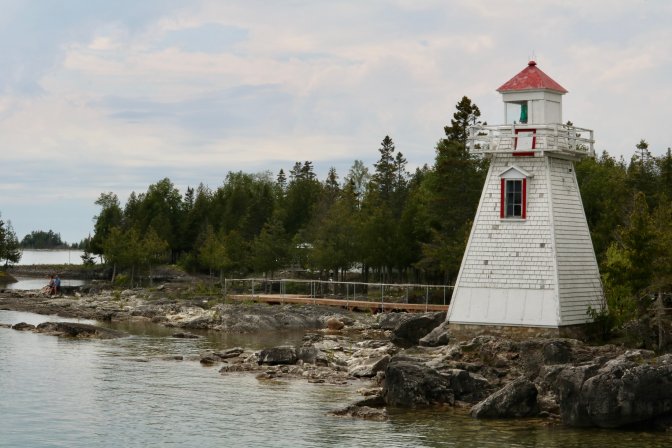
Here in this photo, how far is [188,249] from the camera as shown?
12875 cm

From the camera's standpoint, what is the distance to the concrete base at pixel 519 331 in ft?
116

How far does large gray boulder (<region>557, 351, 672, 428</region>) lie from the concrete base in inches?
325

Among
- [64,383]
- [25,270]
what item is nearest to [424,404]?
[64,383]

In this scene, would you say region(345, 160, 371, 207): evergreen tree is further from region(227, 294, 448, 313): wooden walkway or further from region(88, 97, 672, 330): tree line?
region(227, 294, 448, 313): wooden walkway

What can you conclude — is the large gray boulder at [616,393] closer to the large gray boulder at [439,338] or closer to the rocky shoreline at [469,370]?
the rocky shoreline at [469,370]

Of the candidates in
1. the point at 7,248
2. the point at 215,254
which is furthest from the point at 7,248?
the point at 215,254

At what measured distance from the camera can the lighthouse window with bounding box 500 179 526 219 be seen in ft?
121

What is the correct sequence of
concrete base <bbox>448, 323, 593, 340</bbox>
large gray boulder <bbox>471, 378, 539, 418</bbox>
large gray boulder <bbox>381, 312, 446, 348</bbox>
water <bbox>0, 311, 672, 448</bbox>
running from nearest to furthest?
water <bbox>0, 311, 672, 448</bbox> → large gray boulder <bbox>471, 378, 539, 418</bbox> → concrete base <bbox>448, 323, 593, 340</bbox> → large gray boulder <bbox>381, 312, 446, 348</bbox>

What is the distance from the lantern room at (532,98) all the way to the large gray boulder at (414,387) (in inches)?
475

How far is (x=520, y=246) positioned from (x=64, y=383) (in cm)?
1693

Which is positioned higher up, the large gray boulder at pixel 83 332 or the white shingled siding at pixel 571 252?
the white shingled siding at pixel 571 252

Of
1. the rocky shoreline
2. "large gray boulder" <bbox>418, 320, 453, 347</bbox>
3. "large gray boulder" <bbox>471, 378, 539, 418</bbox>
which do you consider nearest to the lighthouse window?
the rocky shoreline

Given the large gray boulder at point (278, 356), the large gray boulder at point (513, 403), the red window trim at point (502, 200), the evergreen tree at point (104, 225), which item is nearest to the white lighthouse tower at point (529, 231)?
the red window trim at point (502, 200)

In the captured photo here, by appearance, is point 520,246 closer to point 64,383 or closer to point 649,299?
point 649,299
